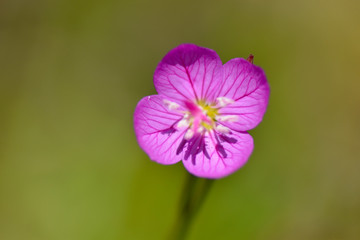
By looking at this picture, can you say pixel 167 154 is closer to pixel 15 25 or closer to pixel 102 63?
pixel 102 63

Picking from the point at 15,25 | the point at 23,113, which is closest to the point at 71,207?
the point at 23,113

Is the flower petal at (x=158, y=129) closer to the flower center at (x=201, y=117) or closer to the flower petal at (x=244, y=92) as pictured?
the flower center at (x=201, y=117)

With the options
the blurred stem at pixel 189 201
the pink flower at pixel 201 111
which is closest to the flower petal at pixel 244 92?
the pink flower at pixel 201 111

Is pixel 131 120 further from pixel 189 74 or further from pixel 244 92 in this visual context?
pixel 244 92

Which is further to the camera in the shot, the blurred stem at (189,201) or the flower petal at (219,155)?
the blurred stem at (189,201)

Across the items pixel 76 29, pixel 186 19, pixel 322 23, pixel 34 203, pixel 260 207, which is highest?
pixel 322 23
